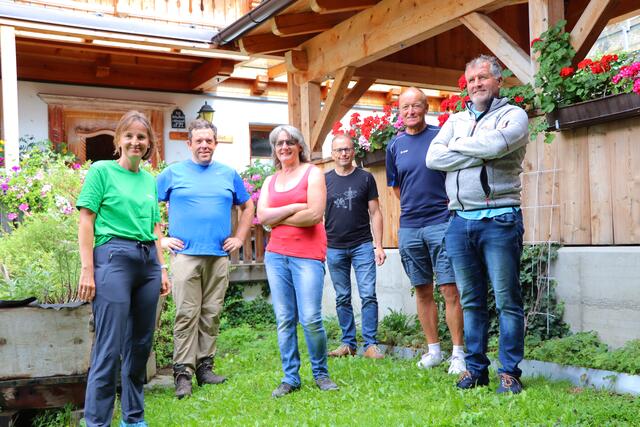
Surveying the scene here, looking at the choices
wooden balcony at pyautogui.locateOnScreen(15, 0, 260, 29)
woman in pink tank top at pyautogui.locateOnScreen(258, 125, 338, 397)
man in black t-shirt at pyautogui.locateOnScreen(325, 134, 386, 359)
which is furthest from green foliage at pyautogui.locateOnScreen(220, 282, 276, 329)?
wooden balcony at pyautogui.locateOnScreen(15, 0, 260, 29)

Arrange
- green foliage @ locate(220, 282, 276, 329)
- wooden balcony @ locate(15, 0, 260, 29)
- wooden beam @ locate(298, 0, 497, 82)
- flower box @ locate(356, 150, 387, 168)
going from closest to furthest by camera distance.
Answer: flower box @ locate(356, 150, 387, 168) → wooden beam @ locate(298, 0, 497, 82) → green foliage @ locate(220, 282, 276, 329) → wooden balcony @ locate(15, 0, 260, 29)

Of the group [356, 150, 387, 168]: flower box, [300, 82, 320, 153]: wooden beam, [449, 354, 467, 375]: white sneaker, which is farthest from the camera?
[300, 82, 320, 153]: wooden beam

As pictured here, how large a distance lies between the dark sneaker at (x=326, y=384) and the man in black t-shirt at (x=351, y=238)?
4.12 ft

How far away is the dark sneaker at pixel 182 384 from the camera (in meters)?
4.76

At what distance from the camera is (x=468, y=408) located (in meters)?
3.67

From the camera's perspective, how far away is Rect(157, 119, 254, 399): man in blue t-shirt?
496 centimetres

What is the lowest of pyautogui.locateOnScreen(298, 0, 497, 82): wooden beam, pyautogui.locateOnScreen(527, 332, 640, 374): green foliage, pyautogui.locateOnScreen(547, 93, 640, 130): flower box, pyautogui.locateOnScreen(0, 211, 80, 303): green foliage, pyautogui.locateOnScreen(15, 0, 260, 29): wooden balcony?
pyautogui.locateOnScreen(527, 332, 640, 374): green foliage

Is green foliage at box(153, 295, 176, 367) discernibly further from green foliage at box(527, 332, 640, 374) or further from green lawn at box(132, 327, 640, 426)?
green foliage at box(527, 332, 640, 374)

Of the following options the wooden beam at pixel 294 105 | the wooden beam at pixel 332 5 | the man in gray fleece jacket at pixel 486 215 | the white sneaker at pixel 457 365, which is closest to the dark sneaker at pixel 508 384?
the man in gray fleece jacket at pixel 486 215

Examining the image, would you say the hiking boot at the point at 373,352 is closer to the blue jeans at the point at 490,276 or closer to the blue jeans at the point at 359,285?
the blue jeans at the point at 359,285

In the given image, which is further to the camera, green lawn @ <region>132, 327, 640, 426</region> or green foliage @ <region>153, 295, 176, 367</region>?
green foliage @ <region>153, 295, 176, 367</region>

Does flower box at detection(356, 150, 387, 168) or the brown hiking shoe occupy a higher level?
flower box at detection(356, 150, 387, 168)

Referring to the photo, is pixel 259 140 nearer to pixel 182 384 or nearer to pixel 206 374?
pixel 206 374

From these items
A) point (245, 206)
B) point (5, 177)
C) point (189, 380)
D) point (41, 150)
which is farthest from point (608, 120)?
point (41, 150)
